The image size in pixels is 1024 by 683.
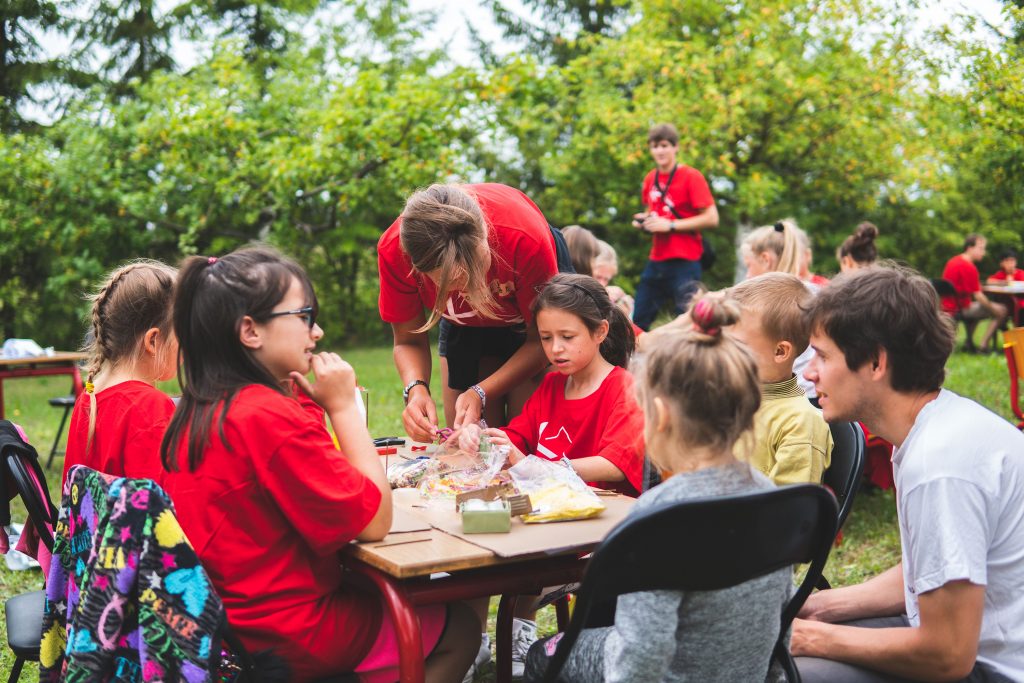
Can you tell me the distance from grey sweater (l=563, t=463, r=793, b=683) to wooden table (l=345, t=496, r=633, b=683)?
28cm

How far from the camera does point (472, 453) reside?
109 inches

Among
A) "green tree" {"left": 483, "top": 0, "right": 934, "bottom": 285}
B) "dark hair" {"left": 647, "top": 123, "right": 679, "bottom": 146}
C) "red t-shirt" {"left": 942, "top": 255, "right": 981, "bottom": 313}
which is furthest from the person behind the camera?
"green tree" {"left": 483, "top": 0, "right": 934, "bottom": 285}

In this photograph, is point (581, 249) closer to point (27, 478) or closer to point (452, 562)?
point (27, 478)

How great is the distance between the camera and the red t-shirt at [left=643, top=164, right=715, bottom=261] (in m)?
7.63

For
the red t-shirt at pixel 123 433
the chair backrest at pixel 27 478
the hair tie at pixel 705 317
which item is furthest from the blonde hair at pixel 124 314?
the hair tie at pixel 705 317

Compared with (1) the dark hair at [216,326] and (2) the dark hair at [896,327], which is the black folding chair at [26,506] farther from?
(2) the dark hair at [896,327]

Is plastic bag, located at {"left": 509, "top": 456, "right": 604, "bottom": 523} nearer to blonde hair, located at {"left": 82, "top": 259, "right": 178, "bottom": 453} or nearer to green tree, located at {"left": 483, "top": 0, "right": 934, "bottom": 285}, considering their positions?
blonde hair, located at {"left": 82, "top": 259, "right": 178, "bottom": 453}

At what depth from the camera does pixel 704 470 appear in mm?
1801

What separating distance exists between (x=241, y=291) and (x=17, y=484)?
841mm

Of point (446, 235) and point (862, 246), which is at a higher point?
point (446, 235)

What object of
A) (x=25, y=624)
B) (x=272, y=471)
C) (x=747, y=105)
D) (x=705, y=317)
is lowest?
(x=25, y=624)

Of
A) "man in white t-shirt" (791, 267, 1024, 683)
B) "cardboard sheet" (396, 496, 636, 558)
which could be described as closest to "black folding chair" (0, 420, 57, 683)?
"cardboard sheet" (396, 496, 636, 558)

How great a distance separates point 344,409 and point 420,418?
0.98 m

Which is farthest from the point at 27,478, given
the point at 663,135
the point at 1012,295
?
the point at 1012,295
